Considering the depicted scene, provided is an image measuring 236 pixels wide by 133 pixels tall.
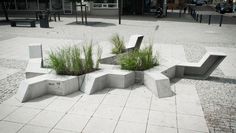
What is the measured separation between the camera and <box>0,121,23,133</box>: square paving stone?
4159 mm

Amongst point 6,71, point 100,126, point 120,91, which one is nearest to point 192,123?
point 100,126

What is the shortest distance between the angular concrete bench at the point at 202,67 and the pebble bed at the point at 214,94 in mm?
283

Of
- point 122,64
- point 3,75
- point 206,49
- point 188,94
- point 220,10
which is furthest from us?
point 220,10

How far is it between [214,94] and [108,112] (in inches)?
113

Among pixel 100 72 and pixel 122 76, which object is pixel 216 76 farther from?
pixel 100 72

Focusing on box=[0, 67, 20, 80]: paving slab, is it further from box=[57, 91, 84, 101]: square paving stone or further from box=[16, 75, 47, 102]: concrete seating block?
box=[57, 91, 84, 101]: square paving stone

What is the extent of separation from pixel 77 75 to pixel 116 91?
1.13 metres

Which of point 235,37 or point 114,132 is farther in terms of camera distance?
point 235,37

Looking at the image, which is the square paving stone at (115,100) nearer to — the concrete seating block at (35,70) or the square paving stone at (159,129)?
the square paving stone at (159,129)

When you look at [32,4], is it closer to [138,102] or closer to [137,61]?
[137,61]

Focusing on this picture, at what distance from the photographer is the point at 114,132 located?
4109 millimetres

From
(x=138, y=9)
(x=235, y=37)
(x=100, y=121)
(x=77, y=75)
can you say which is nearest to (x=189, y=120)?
(x=100, y=121)

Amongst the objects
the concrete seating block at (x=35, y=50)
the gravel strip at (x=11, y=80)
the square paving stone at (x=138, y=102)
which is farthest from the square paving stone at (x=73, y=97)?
the concrete seating block at (x=35, y=50)

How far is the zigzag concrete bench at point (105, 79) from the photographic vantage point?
545cm
